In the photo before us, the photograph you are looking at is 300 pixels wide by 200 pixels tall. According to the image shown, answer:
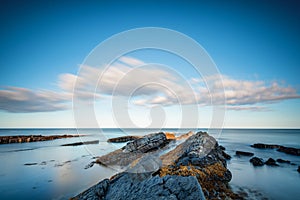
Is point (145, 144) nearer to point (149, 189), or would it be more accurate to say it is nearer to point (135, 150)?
point (135, 150)

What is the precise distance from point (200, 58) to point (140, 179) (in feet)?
22.3

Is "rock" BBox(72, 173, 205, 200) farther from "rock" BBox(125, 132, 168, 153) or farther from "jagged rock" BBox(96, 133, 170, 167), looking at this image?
"rock" BBox(125, 132, 168, 153)

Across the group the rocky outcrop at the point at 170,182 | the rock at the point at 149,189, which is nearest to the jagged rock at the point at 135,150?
the rocky outcrop at the point at 170,182

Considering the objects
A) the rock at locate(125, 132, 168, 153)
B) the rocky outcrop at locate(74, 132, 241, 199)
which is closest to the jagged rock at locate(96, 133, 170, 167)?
the rock at locate(125, 132, 168, 153)

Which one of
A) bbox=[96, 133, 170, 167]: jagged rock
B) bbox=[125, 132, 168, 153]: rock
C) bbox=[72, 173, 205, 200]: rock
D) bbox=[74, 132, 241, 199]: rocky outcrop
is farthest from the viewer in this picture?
bbox=[125, 132, 168, 153]: rock

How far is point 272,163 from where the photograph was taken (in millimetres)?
15703

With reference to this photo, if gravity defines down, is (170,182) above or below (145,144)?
above

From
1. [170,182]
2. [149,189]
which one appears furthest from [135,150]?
[170,182]

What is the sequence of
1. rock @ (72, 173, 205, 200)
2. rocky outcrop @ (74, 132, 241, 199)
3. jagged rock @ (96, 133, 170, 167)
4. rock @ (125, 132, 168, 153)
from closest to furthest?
rock @ (72, 173, 205, 200), rocky outcrop @ (74, 132, 241, 199), jagged rock @ (96, 133, 170, 167), rock @ (125, 132, 168, 153)

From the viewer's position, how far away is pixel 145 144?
16.7 meters

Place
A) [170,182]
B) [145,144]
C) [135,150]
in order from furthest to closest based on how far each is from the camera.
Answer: [145,144] < [135,150] < [170,182]

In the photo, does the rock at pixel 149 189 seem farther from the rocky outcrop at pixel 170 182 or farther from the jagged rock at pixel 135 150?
the jagged rock at pixel 135 150

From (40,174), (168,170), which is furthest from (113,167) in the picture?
(168,170)

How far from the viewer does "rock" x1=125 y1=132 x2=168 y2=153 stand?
Result: 16422 millimetres
